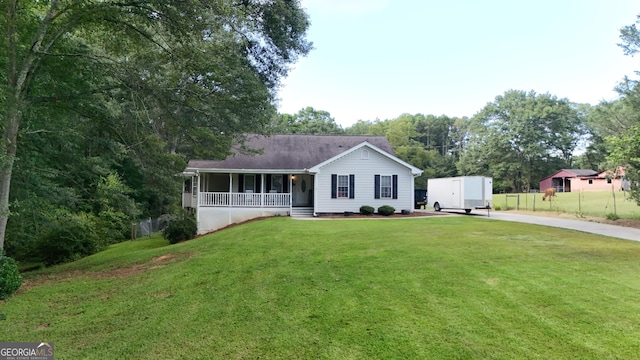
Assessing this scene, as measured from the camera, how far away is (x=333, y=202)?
63.6 ft

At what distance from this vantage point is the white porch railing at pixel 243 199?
62.1 feet

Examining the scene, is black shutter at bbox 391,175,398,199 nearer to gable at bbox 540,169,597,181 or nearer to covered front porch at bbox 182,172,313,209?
covered front porch at bbox 182,172,313,209

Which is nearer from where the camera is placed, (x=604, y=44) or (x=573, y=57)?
(x=604, y=44)

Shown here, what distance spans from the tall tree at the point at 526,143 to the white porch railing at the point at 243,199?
43.9 m

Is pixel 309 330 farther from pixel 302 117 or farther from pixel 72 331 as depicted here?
pixel 302 117

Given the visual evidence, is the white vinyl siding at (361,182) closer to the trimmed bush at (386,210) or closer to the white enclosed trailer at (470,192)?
the trimmed bush at (386,210)

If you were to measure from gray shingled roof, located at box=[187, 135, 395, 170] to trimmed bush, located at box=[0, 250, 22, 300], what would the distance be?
11.1 metres

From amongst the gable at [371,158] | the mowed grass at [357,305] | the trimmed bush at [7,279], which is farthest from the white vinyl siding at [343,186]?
the trimmed bush at [7,279]

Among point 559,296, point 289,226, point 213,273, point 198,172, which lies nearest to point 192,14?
point 213,273

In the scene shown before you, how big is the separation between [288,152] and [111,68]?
12240 mm

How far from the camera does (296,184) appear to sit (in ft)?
69.2

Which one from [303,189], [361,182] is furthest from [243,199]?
[361,182]

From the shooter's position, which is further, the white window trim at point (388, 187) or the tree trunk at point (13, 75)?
the white window trim at point (388, 187)

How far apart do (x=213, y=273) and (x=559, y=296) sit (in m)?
6.58
